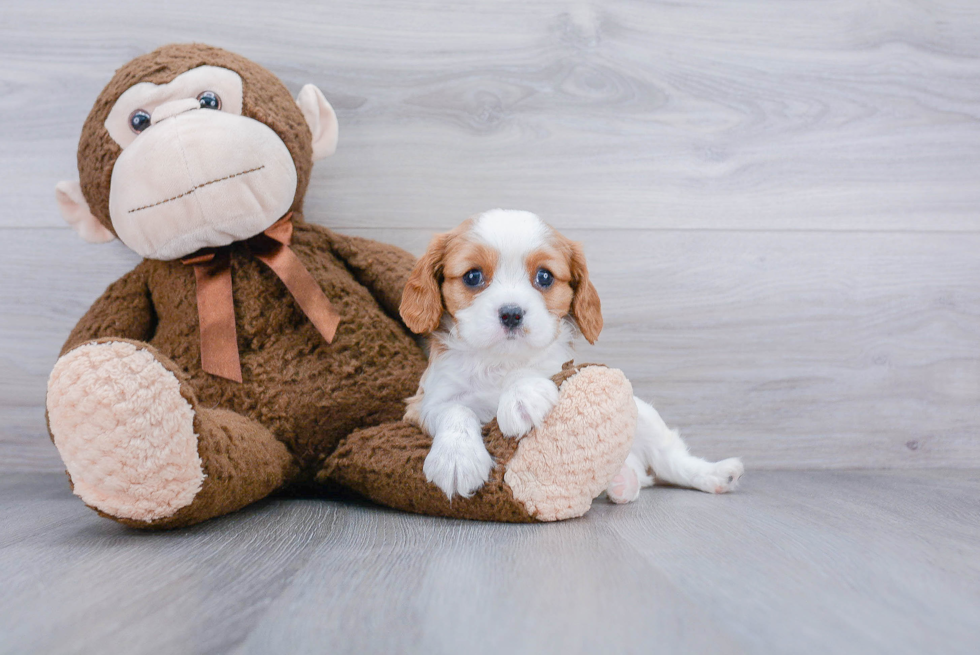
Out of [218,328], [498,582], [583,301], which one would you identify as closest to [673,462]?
[583,301]

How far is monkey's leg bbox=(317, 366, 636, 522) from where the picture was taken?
3.16 feet

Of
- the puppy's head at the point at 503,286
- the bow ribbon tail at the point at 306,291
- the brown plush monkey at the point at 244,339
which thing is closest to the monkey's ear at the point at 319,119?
the brown plush monkey at the point at 244,339

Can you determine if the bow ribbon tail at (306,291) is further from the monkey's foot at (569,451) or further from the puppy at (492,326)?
the monkey's foot at (569,451)

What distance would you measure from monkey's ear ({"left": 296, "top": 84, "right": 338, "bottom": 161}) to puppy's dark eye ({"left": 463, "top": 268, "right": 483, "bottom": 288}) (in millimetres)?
467

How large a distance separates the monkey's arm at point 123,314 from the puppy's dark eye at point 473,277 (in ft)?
2.13

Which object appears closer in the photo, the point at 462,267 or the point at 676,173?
the point at 462,267

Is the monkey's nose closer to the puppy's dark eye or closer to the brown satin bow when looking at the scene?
the brown satin bow

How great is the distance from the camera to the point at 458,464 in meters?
0.94

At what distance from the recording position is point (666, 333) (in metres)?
1.55

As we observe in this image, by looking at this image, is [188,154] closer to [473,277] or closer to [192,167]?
[192,167]

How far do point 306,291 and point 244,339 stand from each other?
0.15 metres

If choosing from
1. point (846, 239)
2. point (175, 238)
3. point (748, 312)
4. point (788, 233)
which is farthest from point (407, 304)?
point (846, 239)

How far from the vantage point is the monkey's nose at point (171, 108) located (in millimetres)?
1115

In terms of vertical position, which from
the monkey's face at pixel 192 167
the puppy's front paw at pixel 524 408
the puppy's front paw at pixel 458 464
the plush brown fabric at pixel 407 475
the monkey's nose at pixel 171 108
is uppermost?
the monkey's nose at pixel 171 108
